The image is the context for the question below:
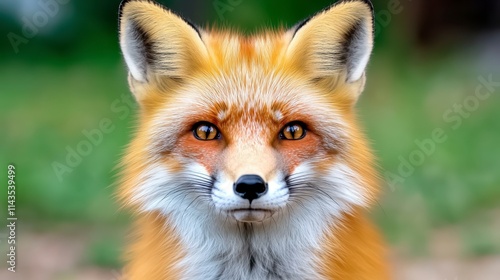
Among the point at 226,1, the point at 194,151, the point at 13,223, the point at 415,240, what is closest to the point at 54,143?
the point at 13,223

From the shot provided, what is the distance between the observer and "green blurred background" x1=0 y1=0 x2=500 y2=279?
4246 mm

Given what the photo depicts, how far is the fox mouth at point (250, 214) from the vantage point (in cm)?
208

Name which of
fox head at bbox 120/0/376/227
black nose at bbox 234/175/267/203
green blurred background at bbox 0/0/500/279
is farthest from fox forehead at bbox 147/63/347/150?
green blurred background at bbox 0/0/500/279

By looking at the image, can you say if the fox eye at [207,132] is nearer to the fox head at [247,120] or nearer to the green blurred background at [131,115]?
the fox head at [247,120]

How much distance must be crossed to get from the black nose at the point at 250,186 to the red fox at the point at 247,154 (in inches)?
1.2

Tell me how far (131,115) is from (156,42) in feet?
5.15

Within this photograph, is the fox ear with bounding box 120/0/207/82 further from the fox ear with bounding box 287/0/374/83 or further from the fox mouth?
the fox mouth

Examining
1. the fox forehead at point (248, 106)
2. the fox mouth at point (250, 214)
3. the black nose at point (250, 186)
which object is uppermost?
the fox forehead at point (248, 106)

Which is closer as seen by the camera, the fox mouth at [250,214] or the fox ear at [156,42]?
the fox mouth at [250,214]

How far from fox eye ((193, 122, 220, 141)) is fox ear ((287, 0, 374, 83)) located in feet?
1.14

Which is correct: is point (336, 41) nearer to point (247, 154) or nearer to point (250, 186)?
point (247, 154)

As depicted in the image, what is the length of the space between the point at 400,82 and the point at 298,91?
117 inches

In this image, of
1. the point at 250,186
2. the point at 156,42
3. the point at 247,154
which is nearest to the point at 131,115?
the point at 156,42

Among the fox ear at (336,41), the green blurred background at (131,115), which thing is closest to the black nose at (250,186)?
the fox ear at (336,41)
